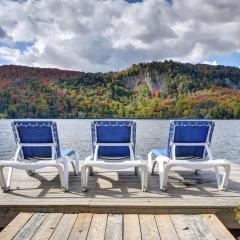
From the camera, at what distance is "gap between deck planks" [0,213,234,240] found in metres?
3.52

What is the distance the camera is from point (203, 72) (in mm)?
69375

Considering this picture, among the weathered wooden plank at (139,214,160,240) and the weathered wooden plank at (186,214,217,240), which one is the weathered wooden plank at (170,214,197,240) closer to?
the weathered wooden plank at (186,214,217,240)

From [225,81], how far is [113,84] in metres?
22.1

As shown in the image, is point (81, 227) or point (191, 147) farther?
point (191, 147)

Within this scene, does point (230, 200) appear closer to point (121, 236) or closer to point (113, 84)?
point (121, 236)

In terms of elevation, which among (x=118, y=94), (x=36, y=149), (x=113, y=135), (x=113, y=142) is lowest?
(x=118, y=94)

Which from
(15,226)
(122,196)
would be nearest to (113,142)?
(122,196)

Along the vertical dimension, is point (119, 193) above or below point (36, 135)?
below

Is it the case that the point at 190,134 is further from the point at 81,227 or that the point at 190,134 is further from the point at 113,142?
the point at 81,227

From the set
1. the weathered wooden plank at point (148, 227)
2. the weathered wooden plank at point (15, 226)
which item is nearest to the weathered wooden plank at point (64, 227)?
the weathered wooden plank at point (15, 226)

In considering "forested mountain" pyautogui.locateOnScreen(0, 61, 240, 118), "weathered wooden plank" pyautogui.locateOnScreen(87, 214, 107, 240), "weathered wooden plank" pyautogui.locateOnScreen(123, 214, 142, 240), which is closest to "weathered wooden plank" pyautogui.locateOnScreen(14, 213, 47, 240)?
"weathered wooden plank" pyautogui.locateOnScreen(87, 214, 107, 240)

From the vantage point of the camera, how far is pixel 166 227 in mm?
3799

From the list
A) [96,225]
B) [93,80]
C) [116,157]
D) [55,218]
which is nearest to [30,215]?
[55,218]

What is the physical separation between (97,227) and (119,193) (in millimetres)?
1272
